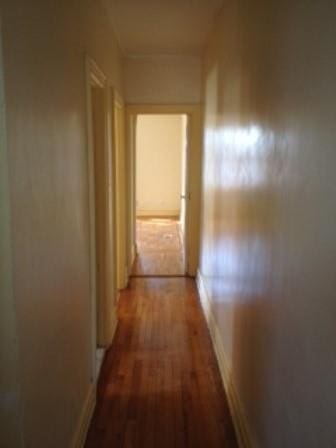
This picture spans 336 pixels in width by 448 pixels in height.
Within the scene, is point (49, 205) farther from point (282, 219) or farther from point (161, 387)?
point (161, 387)

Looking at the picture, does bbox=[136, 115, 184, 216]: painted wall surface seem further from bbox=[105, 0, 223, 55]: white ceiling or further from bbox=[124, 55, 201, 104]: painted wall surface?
bbox=[105, 0, 223, 55]: white ceiling

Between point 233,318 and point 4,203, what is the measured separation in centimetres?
172

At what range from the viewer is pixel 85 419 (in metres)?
2.22

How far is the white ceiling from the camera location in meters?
2.97

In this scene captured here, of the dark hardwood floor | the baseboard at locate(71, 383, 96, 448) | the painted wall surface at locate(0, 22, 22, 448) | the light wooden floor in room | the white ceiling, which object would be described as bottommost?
the dark hardwood floor

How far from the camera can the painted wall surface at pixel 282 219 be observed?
3.52 feet

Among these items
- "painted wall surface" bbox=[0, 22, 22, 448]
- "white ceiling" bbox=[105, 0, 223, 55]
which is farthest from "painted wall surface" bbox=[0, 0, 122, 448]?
"white ceiling" bbox=[105, 0, 223, 55]

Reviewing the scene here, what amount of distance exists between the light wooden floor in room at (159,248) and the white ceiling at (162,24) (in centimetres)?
267

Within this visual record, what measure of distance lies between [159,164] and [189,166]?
467 cm

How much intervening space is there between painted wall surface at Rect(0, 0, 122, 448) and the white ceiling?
848 millimetres

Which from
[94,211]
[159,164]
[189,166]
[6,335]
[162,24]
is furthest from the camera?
[159,164]

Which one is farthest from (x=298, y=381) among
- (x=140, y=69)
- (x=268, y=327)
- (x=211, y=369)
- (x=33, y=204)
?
(x=140, y=69)

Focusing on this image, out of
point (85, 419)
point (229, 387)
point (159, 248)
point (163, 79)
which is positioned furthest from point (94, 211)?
point (159, 248)

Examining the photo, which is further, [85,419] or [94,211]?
[94,211]
